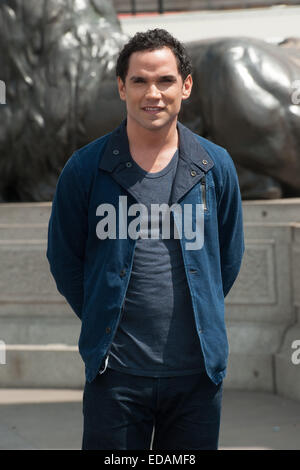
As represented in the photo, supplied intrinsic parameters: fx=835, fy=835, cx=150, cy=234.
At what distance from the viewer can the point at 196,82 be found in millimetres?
5121

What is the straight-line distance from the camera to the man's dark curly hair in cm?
223

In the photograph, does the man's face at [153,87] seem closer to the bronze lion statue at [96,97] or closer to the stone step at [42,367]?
the bronze lion statue at [96,97]

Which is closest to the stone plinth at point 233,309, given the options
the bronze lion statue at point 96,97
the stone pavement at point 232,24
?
the bronze lion statue at point 96,97

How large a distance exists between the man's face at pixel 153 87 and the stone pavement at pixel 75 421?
212cm

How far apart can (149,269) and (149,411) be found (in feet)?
1.25

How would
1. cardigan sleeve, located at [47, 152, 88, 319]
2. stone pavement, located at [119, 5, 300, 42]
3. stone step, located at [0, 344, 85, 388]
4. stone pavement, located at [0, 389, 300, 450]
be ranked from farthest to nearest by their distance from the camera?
stone pavement, located at [119, 5, 300, 42] → stone step, located at [0, 344, 85, 388] → stone pavement, located at [0, 389, 300, 450] → cardigan sleeve, located at [47, 152, 88, 319]

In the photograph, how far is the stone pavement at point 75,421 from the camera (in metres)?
3.98

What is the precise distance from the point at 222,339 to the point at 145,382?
25 cm

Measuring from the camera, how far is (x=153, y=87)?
221 centimetres

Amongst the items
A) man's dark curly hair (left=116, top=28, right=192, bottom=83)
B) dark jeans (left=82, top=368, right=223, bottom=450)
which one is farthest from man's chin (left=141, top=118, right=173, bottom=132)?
dark jeans (left=82, top=368, right=223, bottom=450)

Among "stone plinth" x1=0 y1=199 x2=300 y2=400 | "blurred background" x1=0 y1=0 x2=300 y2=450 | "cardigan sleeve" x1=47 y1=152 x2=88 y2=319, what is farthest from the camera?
"stone plinth" x1=0 y1=199 x2=300 y2=400

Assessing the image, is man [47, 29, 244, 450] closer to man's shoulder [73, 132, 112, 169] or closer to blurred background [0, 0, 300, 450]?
man's shoulder [73, 132, 112, 169]

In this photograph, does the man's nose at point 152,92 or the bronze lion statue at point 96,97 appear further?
the bronze lion statue at point 96,97

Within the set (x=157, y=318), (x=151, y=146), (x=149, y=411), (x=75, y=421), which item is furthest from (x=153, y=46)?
(x=75, y=421)
